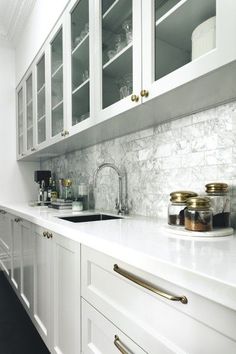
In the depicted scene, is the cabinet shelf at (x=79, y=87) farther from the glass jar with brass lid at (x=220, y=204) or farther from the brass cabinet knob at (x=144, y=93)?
the glass jar with brass lid at (x=220, y=204)

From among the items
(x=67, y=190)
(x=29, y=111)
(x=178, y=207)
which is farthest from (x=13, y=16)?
(x=178, y=207)

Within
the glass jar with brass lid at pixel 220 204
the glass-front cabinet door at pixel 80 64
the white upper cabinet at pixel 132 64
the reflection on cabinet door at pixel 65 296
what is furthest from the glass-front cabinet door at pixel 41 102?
the glass jar with brass lid at pixel 220 204

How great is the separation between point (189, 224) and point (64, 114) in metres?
1.25

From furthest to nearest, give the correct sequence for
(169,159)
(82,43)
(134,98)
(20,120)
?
1. (20,120)
2. (82,43)
3. (169,159)
4. (134,98)

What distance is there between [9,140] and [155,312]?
3024mm

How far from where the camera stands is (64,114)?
1853mm

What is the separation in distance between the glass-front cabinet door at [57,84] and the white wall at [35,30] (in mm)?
151

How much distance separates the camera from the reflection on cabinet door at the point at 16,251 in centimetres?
203

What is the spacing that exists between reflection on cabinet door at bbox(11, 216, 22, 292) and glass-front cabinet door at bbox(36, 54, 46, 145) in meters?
0.74

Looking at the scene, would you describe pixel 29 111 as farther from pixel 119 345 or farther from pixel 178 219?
pixel 119 345

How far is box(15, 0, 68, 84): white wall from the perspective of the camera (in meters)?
2.01

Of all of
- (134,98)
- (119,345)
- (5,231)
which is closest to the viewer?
(119,345)

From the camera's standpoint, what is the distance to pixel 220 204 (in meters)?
1.00

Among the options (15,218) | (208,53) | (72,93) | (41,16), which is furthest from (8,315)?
(41,16)
